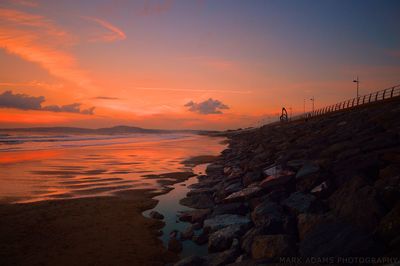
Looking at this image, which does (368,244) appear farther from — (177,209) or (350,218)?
(177,209)

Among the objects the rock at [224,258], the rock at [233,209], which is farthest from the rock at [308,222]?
the rock at [233,209]

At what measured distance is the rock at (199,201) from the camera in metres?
10.9

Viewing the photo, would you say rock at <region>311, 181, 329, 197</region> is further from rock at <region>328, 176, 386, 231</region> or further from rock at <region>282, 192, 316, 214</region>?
rock at <region>328, 176, 386, 231</region>

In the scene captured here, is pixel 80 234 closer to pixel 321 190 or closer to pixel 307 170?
pixel 321 190

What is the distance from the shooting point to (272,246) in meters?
5.55

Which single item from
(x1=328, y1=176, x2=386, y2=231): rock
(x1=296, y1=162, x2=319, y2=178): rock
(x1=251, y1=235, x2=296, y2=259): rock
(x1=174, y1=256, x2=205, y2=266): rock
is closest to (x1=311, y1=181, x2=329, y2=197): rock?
(x1=328, y1=176, x2=386, y2=231): rock

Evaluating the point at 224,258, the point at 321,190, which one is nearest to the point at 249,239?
the point at 224,258

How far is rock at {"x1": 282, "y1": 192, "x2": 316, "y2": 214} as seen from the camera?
23.2 ft

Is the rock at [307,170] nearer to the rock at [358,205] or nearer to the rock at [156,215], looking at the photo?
the rock at [358,205]

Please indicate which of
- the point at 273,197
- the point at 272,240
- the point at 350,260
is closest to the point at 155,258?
the point at 272,240

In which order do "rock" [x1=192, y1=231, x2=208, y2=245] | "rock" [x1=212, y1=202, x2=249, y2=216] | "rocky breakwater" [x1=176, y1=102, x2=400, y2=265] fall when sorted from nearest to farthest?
"rocky breakwater" [x1=176, y1=102, x2=400, y2=265] → "rock" [x1=192, y1=231, x2=208, y2=245] → "rock" [x1=212, y1=202, x2=249, y2=216]

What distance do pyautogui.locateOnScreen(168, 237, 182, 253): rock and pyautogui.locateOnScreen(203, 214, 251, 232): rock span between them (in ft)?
2.86

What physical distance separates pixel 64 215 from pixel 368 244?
8.72 meters

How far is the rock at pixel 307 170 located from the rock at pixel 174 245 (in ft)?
14.0
